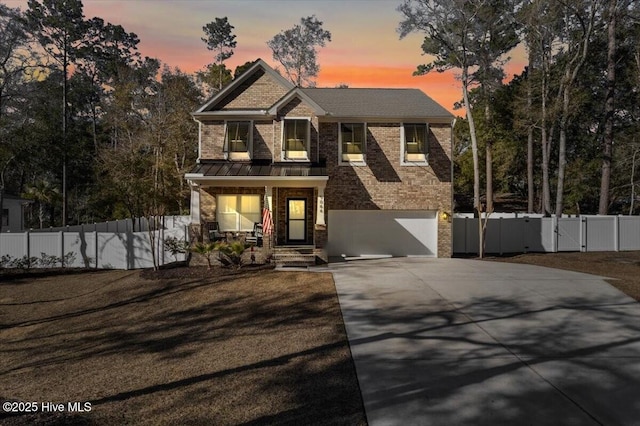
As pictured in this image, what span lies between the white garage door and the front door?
1.27m

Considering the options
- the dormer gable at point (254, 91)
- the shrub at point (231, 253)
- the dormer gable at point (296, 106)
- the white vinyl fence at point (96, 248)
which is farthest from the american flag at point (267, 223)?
the dormer gable at point (254, 91)

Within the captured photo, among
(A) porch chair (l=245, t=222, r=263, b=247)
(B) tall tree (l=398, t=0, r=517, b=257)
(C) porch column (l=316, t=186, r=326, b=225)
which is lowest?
(A) porch chair (l=245, t=222, r=263, b=247)

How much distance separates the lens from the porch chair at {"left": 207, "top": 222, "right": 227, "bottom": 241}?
1916cm

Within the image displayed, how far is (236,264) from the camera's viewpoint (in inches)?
655

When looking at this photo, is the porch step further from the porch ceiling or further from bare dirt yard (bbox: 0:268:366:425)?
the porch ceiling

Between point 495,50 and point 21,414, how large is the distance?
37308mm

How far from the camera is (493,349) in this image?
8391 mm

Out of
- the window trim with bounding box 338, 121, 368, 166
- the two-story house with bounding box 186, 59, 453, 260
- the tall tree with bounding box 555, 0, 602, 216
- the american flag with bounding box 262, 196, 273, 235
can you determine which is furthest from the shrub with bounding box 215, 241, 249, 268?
the tall tree with bounding box 555, 0, 602, 216

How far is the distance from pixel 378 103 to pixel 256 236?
868 centimetres

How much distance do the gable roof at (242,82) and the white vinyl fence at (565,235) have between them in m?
11.7

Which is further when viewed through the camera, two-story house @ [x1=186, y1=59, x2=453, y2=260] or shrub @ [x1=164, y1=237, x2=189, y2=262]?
two-story house @ [x1=186, y1=59, x2=453, y2=260]

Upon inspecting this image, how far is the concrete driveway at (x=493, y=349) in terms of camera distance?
19.9 ft

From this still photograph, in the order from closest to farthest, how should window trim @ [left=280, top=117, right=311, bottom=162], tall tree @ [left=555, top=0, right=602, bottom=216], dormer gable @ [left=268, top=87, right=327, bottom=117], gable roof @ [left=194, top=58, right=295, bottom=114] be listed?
dormer gable @ [left=268, top=87, right=327, bottom=117]
window trim @ [left=280, top=117, right=311, bottom=162]
gable roof @ [left=194, top=58, right=295, bottom=114]
tall tree @ [left=555, top=0, right=602, bottom=216]

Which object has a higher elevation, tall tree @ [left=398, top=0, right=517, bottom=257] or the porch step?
tall tree @ [left=398, top=0, right=517, bottom=257]
